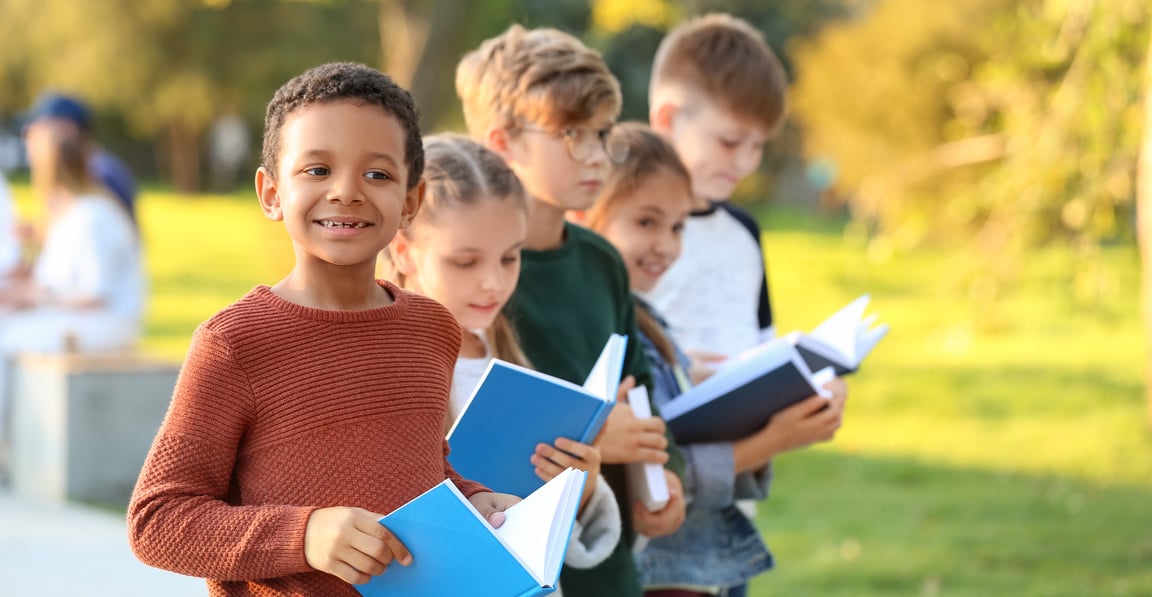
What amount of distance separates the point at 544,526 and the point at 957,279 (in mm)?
6266

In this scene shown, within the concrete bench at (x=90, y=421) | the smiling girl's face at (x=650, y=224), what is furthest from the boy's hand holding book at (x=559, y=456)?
the concrete bench at (x=90, y=421)

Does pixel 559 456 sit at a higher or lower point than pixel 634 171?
lower

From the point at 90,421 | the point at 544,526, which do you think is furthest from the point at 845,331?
the point at 90,421

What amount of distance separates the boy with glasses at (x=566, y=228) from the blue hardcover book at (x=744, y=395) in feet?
0.46

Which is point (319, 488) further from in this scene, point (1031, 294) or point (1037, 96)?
point (1031, 294)

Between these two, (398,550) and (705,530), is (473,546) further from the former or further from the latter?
(705,530)

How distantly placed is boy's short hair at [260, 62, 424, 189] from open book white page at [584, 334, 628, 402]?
467 mm

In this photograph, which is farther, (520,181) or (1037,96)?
(1037,96)

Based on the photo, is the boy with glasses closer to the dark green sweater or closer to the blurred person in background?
the dark green sweater

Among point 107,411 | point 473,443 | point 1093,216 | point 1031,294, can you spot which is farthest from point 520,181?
point 1031,294

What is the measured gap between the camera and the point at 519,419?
7.05 ft

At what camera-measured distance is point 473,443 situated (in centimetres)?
216

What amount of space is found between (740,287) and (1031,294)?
12.6 m

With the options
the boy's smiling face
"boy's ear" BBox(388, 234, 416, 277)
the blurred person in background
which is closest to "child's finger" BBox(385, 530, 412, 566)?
the boy's smiling face
